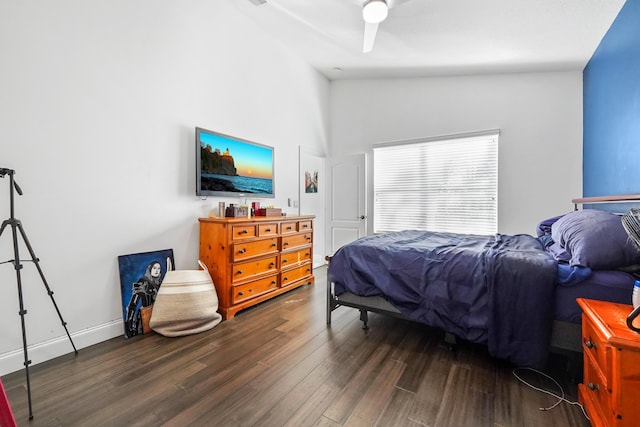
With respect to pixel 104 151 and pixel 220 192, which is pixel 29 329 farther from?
pixel 220 192

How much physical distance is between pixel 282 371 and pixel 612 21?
4.27 metres

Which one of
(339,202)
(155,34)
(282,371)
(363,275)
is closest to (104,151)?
(155,34)

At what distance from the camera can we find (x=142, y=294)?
254 centimetres

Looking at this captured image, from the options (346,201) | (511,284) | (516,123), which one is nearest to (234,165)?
(346,201)

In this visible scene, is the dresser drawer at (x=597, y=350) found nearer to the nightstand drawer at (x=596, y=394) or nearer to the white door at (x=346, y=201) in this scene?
the nightstand drawer at (x=596, y=394)

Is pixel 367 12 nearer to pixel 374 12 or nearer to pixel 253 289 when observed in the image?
pixel 374 12

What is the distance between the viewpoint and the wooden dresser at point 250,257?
9.29 feet

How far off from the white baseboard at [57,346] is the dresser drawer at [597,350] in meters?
3.21

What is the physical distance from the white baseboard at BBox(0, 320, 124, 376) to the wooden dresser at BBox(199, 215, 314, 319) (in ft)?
2.95

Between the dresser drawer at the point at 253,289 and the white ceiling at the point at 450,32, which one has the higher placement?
the white ceiling at the point at 450,32

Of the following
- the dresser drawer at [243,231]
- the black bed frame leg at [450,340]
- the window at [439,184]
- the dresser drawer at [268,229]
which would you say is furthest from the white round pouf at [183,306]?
the window at [439,184]

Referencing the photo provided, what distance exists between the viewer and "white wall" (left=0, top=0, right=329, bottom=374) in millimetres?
1934

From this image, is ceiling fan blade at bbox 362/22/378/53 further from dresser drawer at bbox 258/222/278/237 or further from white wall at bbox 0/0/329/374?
dresser drawer at bbox 258/222/278/237

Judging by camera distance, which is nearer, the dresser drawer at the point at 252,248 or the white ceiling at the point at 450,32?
the white ceiling at the point at 450,32
